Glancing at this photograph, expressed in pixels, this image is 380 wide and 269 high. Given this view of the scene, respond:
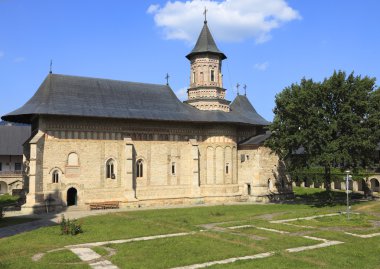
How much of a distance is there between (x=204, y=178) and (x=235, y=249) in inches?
788

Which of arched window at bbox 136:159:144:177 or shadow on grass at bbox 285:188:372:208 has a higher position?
arched window at bbox 136:159:144:177

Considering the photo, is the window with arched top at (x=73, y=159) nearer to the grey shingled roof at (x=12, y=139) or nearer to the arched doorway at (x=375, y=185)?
the grey shingled roof at (x=12, y=139)

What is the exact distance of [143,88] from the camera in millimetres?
36312

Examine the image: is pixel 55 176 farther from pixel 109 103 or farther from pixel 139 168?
pixel 109 103

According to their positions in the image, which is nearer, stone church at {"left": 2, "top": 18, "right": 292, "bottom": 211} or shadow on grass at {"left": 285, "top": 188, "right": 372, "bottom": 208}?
stone church at {"left": 2, "top": 18, "right": 292, "bottom": 211}

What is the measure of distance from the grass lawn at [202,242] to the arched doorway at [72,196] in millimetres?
5766

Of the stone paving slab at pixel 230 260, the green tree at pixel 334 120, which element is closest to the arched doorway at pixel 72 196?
the green tree at pixel 334 120

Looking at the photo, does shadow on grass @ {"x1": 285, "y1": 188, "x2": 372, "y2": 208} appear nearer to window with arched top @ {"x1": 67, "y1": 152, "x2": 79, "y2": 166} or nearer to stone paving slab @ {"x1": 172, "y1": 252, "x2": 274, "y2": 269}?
stone paving slab @ {"x1": 172, "y1": 252, "x2": 274, "y2": 269}

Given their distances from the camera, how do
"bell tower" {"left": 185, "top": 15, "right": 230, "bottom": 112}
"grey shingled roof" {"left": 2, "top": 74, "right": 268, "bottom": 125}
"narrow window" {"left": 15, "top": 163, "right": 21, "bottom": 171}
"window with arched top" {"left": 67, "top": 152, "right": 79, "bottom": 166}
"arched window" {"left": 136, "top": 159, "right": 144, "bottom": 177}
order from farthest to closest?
1. "narrow window" {"left": 15, "top": 163, "right": 21, "bottom": 171}
2. "bell tower" {"left": 185, "top": 15, "right": 230, "bottom": 112}
3. "arched window" {"left": 136, "top": 159, "right": 144, "bottom": 177}
4. "window with arched top" {"left": 67, "top": 152, "right": 79, "bottom": 166}
5. "grey shingled roof" {"left": 2, "top": 74, "right": 268, "bottom": 125}

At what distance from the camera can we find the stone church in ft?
98.3

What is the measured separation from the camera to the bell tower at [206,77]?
3775 centimetres

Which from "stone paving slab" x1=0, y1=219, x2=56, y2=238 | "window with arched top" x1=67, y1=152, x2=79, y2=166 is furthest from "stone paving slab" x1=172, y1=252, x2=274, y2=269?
"window with arched top" x1=67, y1=152, x2=79, y2=166

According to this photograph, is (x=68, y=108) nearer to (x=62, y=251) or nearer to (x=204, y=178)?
(x=204, y=178)

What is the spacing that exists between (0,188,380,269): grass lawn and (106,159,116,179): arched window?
6.31 meters
